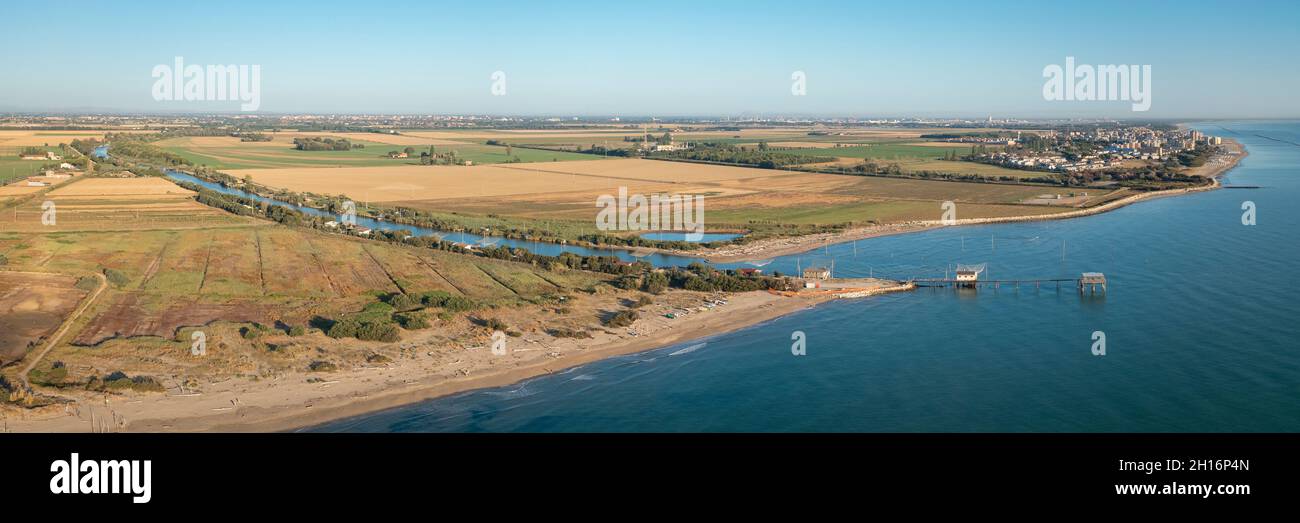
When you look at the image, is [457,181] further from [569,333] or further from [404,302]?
[569,333]

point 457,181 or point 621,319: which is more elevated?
point 457,181

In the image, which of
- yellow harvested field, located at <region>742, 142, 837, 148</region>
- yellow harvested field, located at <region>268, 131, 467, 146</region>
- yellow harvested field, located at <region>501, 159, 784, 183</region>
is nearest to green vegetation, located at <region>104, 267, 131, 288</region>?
yellow harvested field, located at <region>501, 159, 784, 183</region>

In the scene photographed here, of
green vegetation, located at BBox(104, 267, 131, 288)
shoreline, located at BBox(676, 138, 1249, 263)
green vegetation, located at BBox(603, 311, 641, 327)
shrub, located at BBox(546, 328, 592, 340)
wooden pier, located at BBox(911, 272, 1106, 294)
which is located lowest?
shrub, located at BBox(546, 328, 592, 340)

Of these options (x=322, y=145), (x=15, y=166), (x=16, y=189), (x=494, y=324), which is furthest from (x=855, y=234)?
(x=322, y=145)

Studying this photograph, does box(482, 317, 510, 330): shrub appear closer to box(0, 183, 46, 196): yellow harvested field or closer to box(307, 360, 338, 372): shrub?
box(307, 360, 338, 372): shrub

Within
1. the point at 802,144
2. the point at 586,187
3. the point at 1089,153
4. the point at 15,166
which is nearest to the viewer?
the point at 586,187

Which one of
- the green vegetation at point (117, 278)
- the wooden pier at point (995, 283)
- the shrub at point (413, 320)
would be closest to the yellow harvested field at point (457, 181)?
the green vegetation at point (117, 278)
